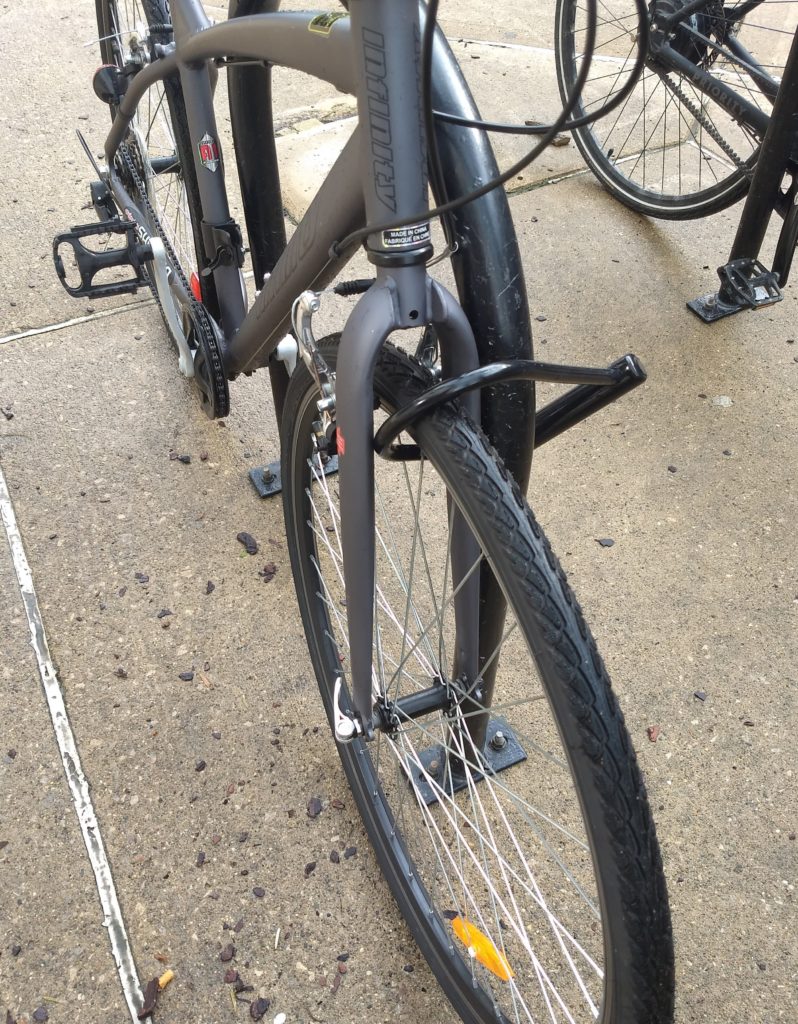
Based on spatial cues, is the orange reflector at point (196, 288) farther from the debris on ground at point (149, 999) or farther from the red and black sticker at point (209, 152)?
the debris on ground at point (149, 999)

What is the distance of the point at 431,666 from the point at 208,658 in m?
0.57

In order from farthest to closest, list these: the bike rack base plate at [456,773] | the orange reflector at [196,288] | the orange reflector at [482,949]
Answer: the orange reflector at [196,288] < the bike rack base plate at [456,773] < the orange reflector at [482,949]

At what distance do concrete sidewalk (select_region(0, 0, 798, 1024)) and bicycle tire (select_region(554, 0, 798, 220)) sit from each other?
0.15 meters

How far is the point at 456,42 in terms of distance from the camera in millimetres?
3908

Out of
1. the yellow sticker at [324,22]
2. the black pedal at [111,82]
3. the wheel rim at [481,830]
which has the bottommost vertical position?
the wheel rim at [481,830]

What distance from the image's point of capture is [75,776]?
1.69 meters

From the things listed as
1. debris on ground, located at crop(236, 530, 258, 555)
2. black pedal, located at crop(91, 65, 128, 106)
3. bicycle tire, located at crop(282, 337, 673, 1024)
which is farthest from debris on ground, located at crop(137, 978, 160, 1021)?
black pedal, located at crop(91, 65, 128, 106)

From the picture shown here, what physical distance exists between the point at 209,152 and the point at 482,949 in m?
1.39

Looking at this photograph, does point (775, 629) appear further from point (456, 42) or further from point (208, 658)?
point (456, 42)

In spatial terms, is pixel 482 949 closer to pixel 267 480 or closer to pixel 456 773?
pixel 456 773

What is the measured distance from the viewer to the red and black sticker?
166 centimetres

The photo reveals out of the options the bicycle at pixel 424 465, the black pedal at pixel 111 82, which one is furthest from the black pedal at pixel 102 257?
the black pedal at pixel 111 82

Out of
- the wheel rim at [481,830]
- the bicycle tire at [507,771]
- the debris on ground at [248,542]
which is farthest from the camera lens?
the debris on ground at [248,542]

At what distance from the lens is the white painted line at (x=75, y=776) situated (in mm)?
1472
